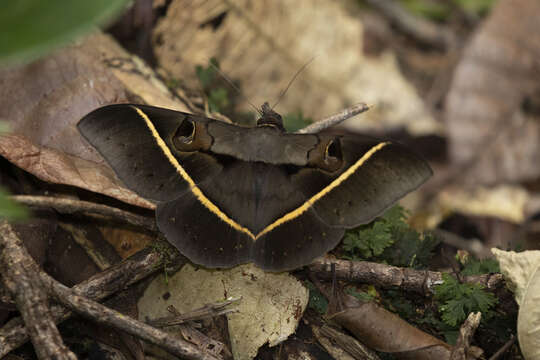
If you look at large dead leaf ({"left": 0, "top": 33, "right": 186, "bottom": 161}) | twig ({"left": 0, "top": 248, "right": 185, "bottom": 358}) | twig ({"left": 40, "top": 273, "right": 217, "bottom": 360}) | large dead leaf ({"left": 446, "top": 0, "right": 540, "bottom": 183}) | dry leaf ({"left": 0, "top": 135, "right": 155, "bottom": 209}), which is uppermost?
large dead leaf ({"left": 0, "top": 33, "right": 186, "bottom": 161})

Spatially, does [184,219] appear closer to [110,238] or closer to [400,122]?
[110,238]

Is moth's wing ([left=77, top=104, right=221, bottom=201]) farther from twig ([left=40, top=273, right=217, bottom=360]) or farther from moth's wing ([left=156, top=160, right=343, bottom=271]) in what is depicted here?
twig ([left=40, top=273, right=217, bottom=360])

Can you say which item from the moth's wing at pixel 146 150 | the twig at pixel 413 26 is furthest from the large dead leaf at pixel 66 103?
the twig at pixel 413 26

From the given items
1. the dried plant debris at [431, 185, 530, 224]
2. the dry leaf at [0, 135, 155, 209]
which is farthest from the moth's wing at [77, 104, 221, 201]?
the dried plant debris at [431, 185, 530, 224]

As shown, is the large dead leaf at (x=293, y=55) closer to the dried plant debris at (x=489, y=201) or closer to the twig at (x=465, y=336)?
the dried plant debris at (x=489, y=201)

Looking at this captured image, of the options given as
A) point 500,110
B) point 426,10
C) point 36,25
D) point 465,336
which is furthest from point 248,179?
point 426,10

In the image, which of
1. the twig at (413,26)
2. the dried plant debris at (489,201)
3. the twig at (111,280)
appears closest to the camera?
the twig at (111,280)

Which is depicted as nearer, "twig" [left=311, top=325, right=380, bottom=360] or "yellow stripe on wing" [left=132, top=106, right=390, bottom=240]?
"twig" [left=311, top=325, right=380, bottom=360]

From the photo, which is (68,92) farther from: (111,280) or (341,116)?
(341,116)

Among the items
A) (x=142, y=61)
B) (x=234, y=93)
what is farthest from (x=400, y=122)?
(x=142, y=61)
